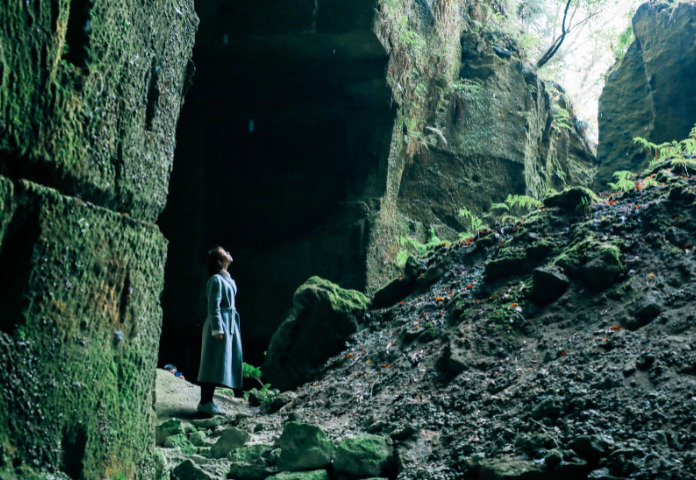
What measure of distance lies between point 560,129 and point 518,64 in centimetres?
175

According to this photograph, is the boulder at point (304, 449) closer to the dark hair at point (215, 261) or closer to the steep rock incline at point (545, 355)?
the steep rock incline at point (545, 355)

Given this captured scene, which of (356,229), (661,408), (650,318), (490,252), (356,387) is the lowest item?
(661,408)

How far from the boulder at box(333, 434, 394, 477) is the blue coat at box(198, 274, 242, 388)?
2.54m

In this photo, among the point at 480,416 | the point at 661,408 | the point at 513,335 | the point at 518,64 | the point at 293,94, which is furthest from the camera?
the point at 518,64

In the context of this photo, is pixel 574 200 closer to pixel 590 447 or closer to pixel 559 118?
pixel 590 447

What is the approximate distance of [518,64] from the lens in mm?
10984

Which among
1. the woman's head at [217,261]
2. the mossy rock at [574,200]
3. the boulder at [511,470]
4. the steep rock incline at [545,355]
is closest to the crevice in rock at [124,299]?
the steep rock incline at [545,355]

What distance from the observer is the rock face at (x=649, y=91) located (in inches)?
383

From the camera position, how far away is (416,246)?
841 cm

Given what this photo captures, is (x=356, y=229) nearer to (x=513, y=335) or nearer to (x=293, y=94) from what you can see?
(x=293, y=94)

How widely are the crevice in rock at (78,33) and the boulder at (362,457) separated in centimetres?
246

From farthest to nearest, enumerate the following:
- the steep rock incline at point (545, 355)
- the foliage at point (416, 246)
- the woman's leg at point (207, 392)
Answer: the foliage at point (416, 246) → the woman's leg at point (207, 392) → the steep rock incline at point (545, 355)

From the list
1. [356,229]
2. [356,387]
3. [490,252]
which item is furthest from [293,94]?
[356,387]

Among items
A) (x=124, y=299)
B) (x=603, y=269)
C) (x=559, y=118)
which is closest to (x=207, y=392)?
(x=124, y=299)
